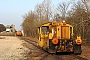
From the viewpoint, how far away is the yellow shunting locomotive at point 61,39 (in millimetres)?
15766

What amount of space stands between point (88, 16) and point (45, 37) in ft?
45.6

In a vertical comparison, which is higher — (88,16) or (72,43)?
(88,16)

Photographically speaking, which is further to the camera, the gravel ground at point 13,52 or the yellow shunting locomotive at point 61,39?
the yellow shunting locomotive at point 61,39

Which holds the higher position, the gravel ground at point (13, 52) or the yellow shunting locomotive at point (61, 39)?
the yellow shunting locomotive at point (61, 39)

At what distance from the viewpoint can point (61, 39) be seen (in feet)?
52.0

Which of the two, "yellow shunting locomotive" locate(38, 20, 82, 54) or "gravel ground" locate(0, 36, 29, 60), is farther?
"yellow shunting locomotive" locate(38, 20, 82, 54)

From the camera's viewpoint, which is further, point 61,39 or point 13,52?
point 13,52

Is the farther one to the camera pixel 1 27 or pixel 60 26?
pixel 1 27

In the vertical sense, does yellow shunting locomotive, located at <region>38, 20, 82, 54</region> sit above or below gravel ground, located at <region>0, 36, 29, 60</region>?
above

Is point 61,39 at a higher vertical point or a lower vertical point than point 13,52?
higher

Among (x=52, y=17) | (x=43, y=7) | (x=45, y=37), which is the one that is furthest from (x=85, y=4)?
(x=43, y=7)

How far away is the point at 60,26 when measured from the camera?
16812 millimetres

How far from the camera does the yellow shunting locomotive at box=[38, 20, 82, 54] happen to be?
621 inches

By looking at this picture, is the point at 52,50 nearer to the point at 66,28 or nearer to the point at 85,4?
the point at 66,28
